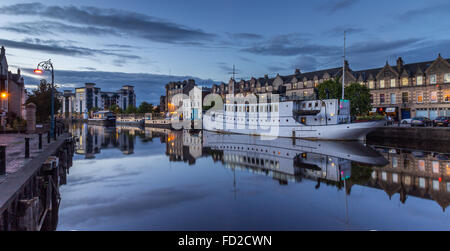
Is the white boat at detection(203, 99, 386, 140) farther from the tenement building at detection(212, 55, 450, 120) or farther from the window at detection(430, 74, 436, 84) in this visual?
the window at detection(430, 74, 436, 84)

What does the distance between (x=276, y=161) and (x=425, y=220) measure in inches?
583

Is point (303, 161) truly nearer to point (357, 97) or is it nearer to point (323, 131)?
point (323, 131)

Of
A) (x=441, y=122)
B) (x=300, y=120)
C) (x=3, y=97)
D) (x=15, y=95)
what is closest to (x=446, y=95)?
(x=441, y=122)

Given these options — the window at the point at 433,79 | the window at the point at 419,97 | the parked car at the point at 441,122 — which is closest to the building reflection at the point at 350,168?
the parked car at the point at 441,122

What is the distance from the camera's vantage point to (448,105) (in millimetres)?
50250

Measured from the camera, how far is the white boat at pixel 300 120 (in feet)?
124

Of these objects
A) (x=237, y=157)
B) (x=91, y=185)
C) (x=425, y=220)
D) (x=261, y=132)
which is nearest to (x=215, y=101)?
(x=261, y=132)

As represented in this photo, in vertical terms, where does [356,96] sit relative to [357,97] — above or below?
above

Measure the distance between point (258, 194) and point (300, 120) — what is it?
3005 cm

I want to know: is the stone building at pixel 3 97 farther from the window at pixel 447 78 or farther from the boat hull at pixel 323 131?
the window at pixel 447 78

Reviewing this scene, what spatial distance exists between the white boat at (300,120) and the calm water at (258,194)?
12453mm

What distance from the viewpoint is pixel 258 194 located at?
47.9ft
